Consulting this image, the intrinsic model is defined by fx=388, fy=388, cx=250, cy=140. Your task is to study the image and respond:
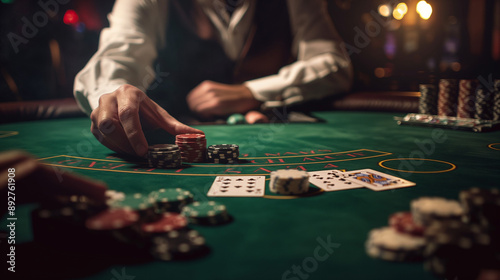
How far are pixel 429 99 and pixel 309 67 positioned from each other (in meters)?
1.46

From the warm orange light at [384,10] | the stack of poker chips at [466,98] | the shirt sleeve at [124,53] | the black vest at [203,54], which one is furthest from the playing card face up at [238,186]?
the warm orange light at [384,10]

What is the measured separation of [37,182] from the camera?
0.94 meters

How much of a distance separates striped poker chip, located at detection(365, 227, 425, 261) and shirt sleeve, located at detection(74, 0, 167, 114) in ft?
7.59

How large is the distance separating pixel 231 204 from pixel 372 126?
7.81 feet

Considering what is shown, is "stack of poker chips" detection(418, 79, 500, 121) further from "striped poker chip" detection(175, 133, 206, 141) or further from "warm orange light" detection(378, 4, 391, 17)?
"warm orange light" detection(378, 4, 391, 17)

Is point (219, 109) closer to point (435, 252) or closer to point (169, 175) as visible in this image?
point (169, 175)

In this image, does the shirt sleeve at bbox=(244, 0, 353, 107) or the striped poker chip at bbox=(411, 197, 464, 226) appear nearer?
the striped poker chip at bbox=(411, 197, 464, 226)

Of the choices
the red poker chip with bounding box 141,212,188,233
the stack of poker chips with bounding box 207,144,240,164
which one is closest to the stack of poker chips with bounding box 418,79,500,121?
the stack of poker chips with bounding box 207,144,240,164

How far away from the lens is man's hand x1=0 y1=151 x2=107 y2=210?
0.83 metres

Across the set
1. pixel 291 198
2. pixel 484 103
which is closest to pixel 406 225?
pixel 291 198

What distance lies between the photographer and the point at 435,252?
83cm

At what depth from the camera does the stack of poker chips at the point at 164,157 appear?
189 cm

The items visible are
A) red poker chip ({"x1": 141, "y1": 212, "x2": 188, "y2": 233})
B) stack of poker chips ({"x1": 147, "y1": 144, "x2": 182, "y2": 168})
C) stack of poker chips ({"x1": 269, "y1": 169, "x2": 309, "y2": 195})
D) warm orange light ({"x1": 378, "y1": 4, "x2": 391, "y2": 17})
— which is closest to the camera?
red poker chip ({"x1": 141, "y1": 212, "x2": 188, "y2": 233})

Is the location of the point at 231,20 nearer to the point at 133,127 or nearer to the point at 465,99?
the point at 465,99
